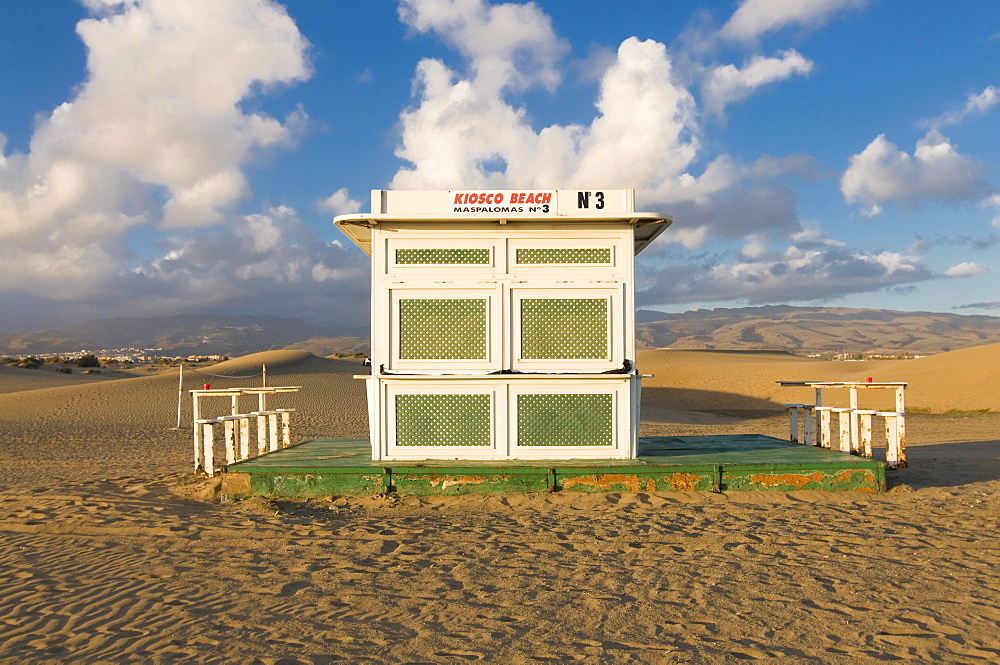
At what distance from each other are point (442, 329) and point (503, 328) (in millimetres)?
810

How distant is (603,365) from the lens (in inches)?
367

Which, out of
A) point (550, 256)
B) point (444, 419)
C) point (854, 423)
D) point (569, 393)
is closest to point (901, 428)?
point (854, 423)

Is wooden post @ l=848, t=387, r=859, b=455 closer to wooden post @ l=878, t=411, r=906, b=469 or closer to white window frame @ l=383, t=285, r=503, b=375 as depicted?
wooden post @ l=878, t=411, r=906, b=469

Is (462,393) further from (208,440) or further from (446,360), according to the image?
(208,440)

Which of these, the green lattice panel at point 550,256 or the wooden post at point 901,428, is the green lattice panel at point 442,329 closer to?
the green lattice panel at point 550,256

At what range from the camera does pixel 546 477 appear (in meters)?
8.79

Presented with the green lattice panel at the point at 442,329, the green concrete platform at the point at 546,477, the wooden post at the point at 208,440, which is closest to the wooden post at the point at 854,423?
the green concrete platform at the point at 546,477

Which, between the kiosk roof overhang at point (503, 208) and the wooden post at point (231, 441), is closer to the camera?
the kiosk roof overhang at point (503, 208)

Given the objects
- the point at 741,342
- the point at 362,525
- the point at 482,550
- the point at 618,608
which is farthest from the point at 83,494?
the point at 741,342

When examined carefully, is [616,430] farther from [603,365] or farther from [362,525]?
[362,525]

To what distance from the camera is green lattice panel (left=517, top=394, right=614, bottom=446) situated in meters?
9.34

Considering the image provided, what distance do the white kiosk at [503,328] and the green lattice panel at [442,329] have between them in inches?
0.5

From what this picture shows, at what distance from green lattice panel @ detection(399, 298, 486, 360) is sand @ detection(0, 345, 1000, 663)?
6.26ft

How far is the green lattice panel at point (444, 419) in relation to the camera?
9.35 meters
